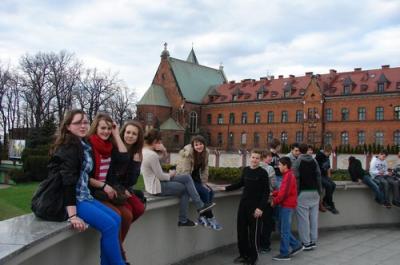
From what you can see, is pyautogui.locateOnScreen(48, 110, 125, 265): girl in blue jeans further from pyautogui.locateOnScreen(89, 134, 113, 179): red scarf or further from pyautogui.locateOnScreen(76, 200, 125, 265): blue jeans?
pyautogui.locateOnScreen(89, 134, 113, 179): red scarf

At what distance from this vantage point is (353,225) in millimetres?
10117

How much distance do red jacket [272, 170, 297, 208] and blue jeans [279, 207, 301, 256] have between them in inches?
4.1

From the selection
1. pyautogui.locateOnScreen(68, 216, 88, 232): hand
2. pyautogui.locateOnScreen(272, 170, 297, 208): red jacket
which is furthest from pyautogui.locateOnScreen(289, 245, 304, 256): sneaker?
pyautogui.locateOnScreen(68, 216, 88, 232): hand

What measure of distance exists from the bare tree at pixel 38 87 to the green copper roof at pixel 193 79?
87.2 feet

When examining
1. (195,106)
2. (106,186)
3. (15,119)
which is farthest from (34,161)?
(195,106)

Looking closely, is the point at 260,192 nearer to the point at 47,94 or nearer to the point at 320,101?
the point at 47,94

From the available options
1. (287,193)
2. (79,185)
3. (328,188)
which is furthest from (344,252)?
(79,185)

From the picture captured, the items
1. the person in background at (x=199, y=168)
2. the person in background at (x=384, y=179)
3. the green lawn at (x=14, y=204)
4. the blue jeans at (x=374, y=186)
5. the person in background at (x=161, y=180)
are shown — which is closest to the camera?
the person in background at (x=161, y=180)

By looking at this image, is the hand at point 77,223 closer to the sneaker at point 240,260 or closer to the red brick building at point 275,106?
the sneaker at point 240,260

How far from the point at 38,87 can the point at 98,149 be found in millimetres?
49291

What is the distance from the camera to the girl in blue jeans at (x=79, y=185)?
372 cm

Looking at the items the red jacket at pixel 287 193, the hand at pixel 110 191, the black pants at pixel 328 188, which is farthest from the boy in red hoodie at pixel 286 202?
the hand at pixel 110 191

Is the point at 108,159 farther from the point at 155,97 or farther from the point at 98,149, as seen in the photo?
the point at 155,97

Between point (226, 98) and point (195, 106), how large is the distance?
5444mm
